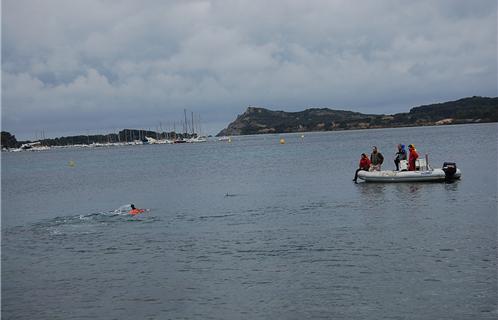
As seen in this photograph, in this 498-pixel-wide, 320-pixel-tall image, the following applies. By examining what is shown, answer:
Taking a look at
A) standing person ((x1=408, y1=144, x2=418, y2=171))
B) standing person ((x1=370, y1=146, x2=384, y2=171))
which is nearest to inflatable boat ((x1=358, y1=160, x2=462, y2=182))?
standing person ((x1=408, y1=144, x2=418, y2=171))

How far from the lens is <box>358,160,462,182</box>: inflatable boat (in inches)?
1382

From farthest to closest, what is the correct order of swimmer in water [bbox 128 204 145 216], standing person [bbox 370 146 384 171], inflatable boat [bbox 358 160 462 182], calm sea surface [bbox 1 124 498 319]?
1. standing person [bbox 370 146 384 171]
2. inflatable boat [bbox 358 160 462 182]
3. swimmer in water [bbox 128 204 145 216]
4. calm sea surface [bbox 1 124 498 319]

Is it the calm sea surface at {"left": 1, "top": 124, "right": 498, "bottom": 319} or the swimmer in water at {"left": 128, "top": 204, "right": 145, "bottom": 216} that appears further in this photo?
the swimmer in water at {"left": 128, "top": 204, "right": 145, "bottom": 216}

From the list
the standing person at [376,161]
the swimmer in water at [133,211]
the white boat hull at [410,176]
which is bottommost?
the swimmer in water at [133,211]

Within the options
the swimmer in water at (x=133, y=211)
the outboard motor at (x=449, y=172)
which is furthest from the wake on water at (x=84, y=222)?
the outboard motor at (x=449, y=172)

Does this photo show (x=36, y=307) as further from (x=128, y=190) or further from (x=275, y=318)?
(x=128, y=190)

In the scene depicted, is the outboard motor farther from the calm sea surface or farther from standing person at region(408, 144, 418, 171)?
standing person at region(408, 144, 418, 171)

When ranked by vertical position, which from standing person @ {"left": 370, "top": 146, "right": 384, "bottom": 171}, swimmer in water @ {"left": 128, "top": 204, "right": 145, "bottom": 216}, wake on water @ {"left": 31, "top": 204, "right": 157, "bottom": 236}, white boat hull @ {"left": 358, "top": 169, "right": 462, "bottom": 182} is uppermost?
standing person @ {"left": 370, "top": 146, "right": 384, "bottom": 171}

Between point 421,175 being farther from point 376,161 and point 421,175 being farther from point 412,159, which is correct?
point 376,161

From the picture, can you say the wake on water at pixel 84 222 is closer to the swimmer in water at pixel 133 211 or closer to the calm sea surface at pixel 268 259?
the calm sea surface at pixel 268 259

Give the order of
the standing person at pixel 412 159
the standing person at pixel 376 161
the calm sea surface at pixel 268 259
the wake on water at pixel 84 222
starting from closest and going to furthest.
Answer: the calm sea surface at pixel 268 259 → the wake on water at pixel 84 222 → the standing person at pixel 412 159 → the standing person at pixel 376 161

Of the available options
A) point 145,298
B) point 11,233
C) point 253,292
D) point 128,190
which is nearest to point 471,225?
point 253,292

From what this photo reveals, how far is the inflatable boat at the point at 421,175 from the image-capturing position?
35094 mm

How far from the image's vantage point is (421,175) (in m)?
35.2
